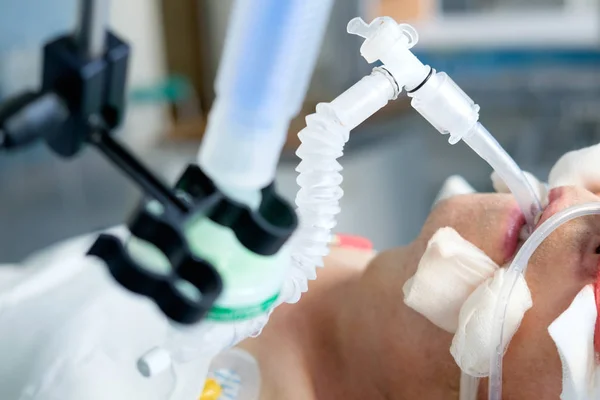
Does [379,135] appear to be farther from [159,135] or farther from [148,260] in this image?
[148,260]

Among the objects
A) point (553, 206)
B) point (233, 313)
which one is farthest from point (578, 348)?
point (233, 313)

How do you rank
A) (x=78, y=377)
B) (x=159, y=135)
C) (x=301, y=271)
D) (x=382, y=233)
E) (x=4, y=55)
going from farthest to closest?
(x=159, y=135)
(x=382, y=233)
(x=4, y=55)
(x=78, y=377)
(x=301, y=271)

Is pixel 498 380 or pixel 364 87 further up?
pixel 364 87

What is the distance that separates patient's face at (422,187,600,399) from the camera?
2.45ft

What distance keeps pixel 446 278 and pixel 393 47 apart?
28 cm

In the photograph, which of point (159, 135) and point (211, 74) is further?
point (211, 74)

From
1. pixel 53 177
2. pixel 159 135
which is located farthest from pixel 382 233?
pixel 53 177

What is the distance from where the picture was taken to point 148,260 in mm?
501

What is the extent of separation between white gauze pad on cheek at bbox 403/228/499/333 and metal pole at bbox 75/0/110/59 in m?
0.46

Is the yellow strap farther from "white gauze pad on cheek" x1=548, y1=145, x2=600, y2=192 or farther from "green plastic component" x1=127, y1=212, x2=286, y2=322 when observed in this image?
"white gauze pad on cheek" x1=548, y1=145, x2=600, y2=192

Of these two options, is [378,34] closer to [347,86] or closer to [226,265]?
[226,265]

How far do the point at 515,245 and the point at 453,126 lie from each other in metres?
0.20

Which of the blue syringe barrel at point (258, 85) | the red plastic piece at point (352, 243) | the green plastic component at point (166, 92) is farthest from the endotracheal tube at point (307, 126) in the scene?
the green plastic component at point (166, 92)

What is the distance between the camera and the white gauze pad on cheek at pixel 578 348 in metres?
0.69
